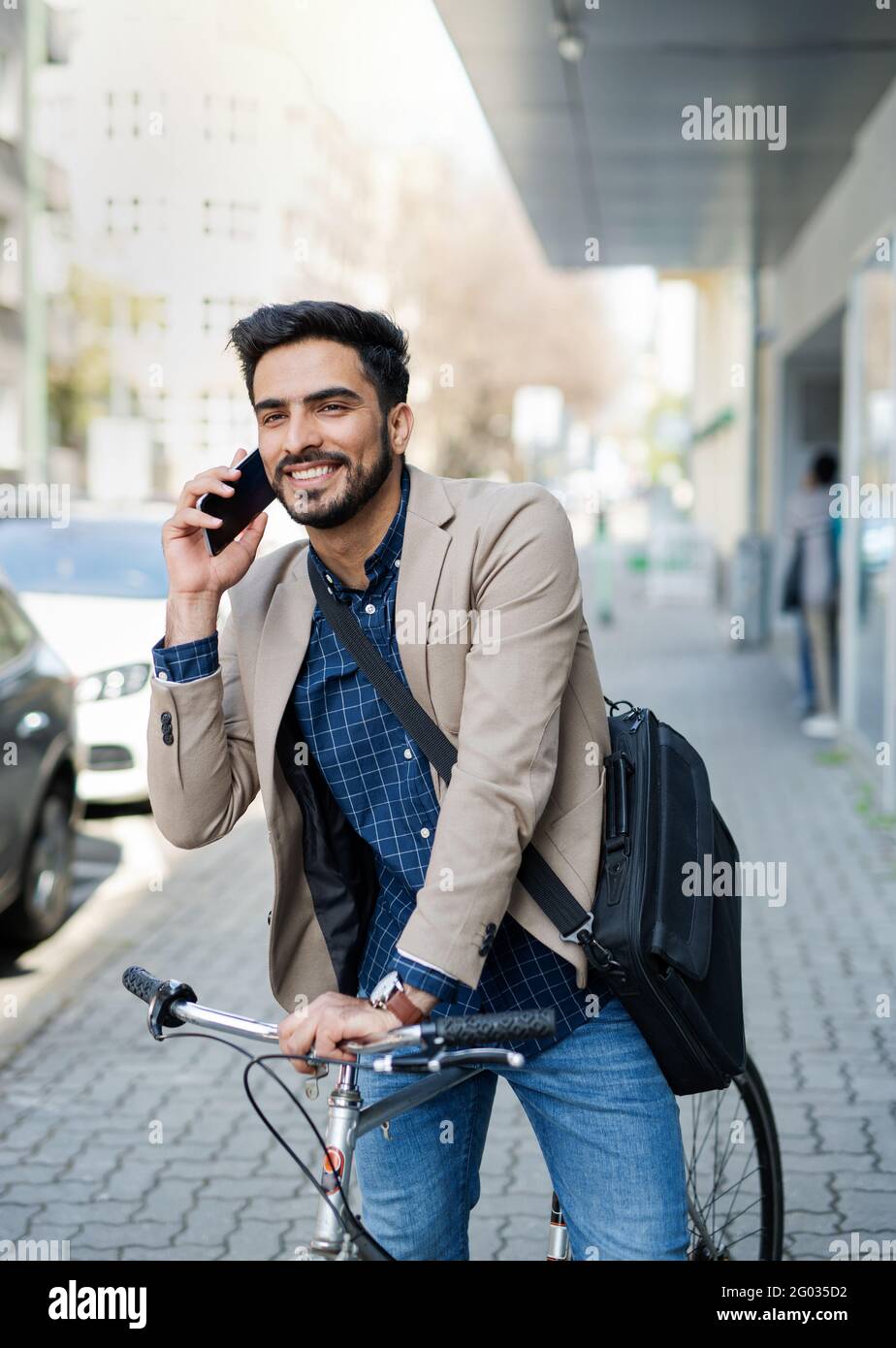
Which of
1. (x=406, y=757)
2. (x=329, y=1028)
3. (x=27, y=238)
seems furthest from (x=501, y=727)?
(x=27, y=238)

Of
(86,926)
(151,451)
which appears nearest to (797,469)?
(151,451)

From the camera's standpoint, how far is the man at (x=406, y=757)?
7.07 ft

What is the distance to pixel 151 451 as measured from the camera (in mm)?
27938

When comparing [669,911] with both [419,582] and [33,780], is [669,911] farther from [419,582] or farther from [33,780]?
[33,780]

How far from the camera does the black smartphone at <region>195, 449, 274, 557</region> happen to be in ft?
7.72

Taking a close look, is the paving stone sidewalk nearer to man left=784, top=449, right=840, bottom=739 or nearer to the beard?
the beard

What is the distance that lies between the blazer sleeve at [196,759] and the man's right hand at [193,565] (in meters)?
0.08

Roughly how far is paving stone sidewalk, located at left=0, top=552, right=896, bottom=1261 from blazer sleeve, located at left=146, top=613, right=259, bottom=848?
205cm

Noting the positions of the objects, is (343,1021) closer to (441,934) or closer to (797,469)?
(441,934)

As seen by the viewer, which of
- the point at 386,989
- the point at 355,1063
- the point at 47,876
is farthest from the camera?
the point at 47,876

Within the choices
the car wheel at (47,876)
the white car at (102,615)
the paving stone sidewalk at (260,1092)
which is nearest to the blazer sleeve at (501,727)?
the paving stone sidewalk at (260,1092)

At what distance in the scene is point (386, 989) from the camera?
6.86ft

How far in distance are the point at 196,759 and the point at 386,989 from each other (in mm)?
462
